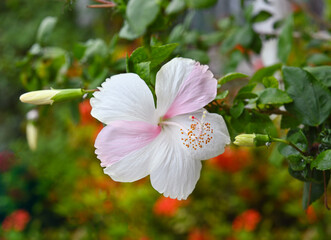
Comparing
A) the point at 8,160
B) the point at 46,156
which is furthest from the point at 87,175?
the point at 8,160

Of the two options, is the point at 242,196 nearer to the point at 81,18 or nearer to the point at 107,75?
the point at 107,75

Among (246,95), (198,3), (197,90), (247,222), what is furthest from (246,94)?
(247,222)

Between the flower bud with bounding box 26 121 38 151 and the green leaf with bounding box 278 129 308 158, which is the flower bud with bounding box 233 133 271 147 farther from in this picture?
the flower bud with bounding box 26 121 38 151

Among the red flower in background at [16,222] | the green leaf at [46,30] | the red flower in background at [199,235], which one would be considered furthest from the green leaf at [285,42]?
the red flower in background at [16,222]

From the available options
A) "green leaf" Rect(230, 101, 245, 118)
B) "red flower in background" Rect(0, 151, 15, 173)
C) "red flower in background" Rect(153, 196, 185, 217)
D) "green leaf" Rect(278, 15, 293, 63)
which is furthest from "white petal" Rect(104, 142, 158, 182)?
"red flower in background" Rect(0, 151, 15, 173)

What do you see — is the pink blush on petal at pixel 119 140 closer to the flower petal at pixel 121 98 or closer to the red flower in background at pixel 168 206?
the flower petal at pixel 121 98

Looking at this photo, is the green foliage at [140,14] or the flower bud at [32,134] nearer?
the green foliage at [140,14]

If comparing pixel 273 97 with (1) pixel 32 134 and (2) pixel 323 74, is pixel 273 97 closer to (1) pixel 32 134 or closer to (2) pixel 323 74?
(2) pixel 323 74
